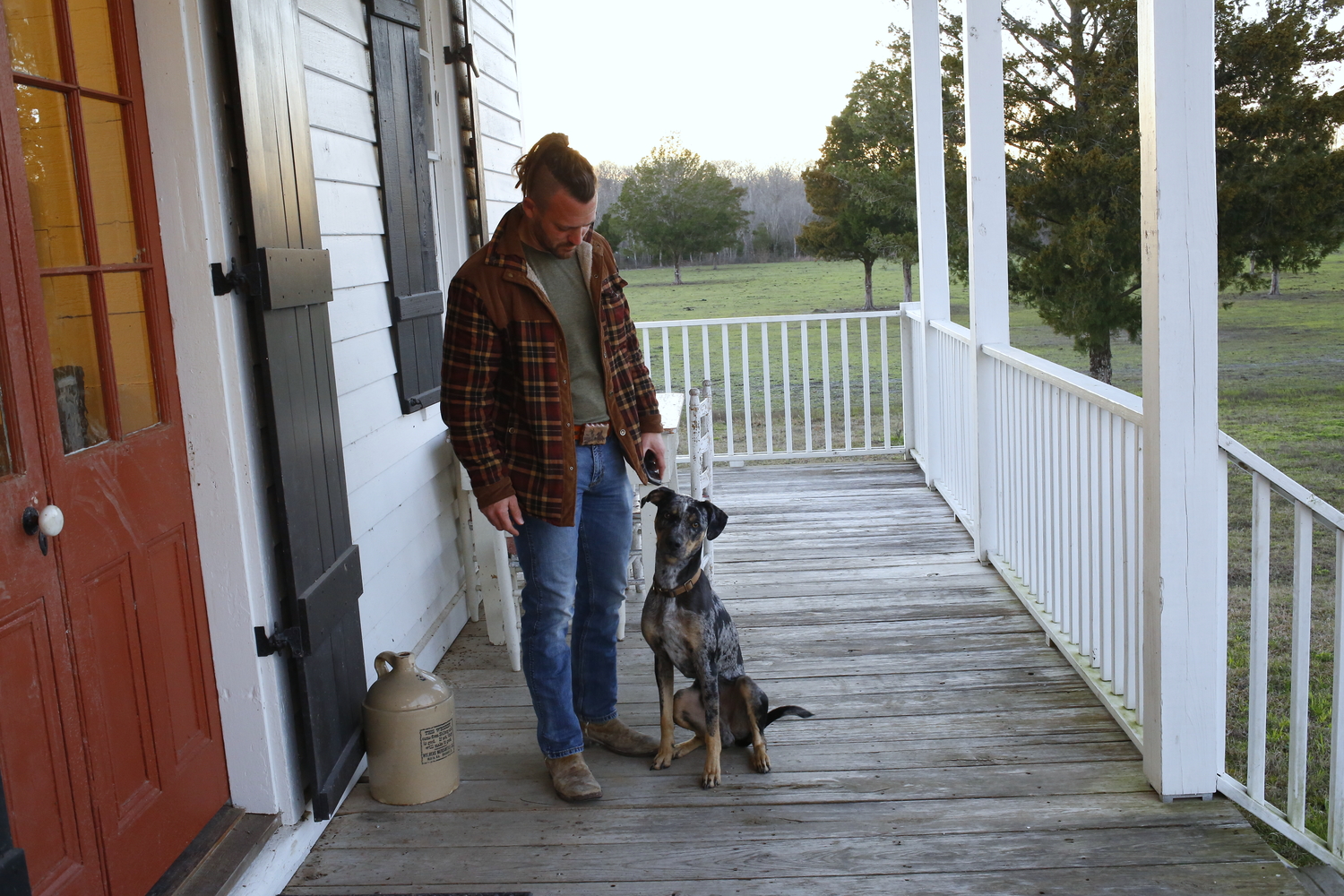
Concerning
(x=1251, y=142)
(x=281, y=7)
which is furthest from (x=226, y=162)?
(x=1251, y=142)

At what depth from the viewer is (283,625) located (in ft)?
8.30

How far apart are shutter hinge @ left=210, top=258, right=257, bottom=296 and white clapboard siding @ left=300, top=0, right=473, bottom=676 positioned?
2.29 feet

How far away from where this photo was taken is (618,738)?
3.09 meters

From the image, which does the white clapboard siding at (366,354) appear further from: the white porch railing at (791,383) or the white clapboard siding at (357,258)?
the white porch railing at (791,383)

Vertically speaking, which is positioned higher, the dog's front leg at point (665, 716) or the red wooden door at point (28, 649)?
the red wooden door at point (28, 649)

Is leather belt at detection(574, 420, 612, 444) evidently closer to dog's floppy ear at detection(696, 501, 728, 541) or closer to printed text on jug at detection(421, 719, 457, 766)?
dog's floppy ear at detection(696, 501, 728, 541)

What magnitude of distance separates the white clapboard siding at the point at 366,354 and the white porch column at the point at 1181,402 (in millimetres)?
2172

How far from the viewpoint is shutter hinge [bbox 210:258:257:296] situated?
7.59 ft

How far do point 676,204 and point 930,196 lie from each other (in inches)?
356

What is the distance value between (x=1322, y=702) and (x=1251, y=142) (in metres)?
5.18

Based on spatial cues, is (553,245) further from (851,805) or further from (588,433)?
(851,805)

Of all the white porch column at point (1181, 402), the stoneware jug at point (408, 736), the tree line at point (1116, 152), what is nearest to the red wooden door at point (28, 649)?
the stoneware jug at point (408, 736)

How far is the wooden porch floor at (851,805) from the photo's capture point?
241cm

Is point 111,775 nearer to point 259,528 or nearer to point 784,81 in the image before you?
point 259,528
